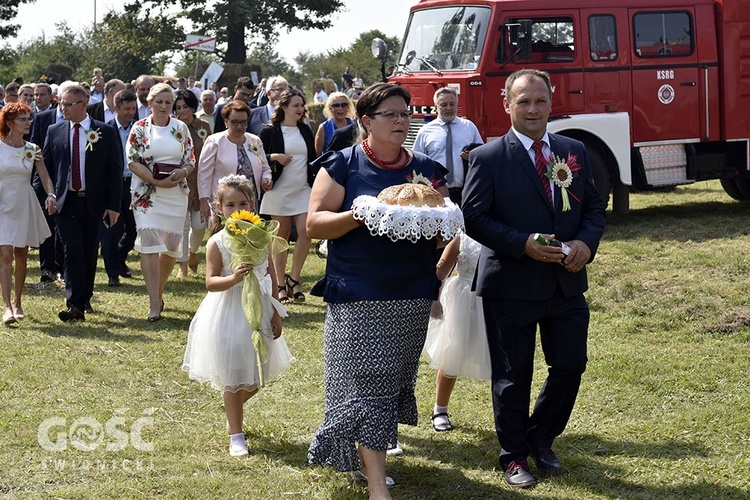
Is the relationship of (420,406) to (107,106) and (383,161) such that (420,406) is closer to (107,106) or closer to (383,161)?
(383,161)

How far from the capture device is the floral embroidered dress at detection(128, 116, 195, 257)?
9.73m

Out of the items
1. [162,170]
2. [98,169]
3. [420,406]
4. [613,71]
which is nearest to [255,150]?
[162,170]

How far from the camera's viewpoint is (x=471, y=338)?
246 inches

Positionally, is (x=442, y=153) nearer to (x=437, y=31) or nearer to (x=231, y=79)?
(x=437, y=31)

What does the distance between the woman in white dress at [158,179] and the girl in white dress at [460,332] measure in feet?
13.5

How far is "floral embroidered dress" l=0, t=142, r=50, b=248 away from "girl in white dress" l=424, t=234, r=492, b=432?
5124mm

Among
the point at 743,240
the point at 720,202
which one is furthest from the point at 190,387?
the point at 720,202

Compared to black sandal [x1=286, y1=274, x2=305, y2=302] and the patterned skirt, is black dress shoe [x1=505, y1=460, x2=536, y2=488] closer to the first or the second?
the patterned skirt

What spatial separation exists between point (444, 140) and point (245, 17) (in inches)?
1588

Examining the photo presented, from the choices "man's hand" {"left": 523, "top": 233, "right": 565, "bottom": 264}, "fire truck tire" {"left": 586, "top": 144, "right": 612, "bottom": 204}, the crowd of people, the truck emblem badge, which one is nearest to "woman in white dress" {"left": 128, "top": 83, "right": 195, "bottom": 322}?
the crowd of people

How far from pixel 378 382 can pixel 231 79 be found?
3527 cm

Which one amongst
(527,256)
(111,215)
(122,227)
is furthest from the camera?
(122,227)

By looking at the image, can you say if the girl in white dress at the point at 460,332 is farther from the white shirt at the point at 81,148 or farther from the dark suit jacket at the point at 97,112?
the dark suit jacket at the point at 97,112

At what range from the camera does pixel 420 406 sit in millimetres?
7004
